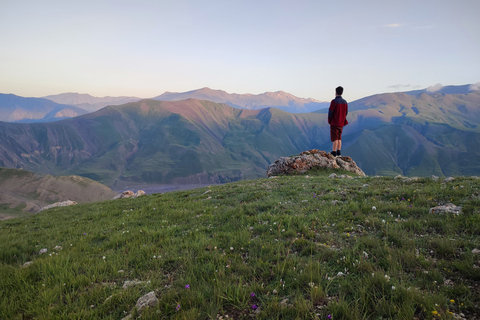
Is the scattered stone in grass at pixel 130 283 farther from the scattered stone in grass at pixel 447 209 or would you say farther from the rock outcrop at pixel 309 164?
the rock outcrop at pixel 309 164

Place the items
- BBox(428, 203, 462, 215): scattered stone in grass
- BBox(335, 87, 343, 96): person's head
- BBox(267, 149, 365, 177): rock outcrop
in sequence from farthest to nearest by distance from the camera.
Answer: BBox(267, 149, 365, 177): rock outcrop
BBox(335, 87, 343, 96): person's head
BBox(428, 203, 462, 215): scattered stone in grass

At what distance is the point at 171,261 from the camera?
6242mm

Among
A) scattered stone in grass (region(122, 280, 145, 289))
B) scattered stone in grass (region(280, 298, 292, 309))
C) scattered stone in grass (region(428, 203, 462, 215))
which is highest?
scattered stone in grass (region(428, 203, 462, 215))

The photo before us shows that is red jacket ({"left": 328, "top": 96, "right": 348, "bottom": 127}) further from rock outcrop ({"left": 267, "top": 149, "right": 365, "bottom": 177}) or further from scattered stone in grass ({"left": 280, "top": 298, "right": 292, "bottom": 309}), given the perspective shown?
scattered stone in grass ({"left": 280, "top": 298, "right": 292, "bottom": 309})

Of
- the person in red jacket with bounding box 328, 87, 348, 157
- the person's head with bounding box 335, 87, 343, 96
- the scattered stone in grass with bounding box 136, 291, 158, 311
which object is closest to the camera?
the scattered stone in grass with bounding box 136, 291, 158, 311

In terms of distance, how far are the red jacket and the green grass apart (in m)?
15.9

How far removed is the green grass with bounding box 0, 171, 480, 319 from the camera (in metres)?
3.99

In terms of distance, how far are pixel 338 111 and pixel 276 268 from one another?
22.1 metres

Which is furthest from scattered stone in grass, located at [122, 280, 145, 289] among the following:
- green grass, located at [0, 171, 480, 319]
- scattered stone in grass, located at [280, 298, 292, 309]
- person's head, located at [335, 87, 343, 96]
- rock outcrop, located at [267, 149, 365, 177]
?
rock outcrop, located at [267, 149, 365, 177]

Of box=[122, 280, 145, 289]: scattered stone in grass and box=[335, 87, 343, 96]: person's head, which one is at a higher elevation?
box=[335, 87, 343, 96]: person's head

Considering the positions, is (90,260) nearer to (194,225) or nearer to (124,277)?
(124,277)

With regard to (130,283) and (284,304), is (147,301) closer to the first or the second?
(130,283)

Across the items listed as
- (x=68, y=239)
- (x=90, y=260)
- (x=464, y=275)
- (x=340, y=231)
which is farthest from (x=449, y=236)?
(x=68, y=239)

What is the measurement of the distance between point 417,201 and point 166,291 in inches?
372
